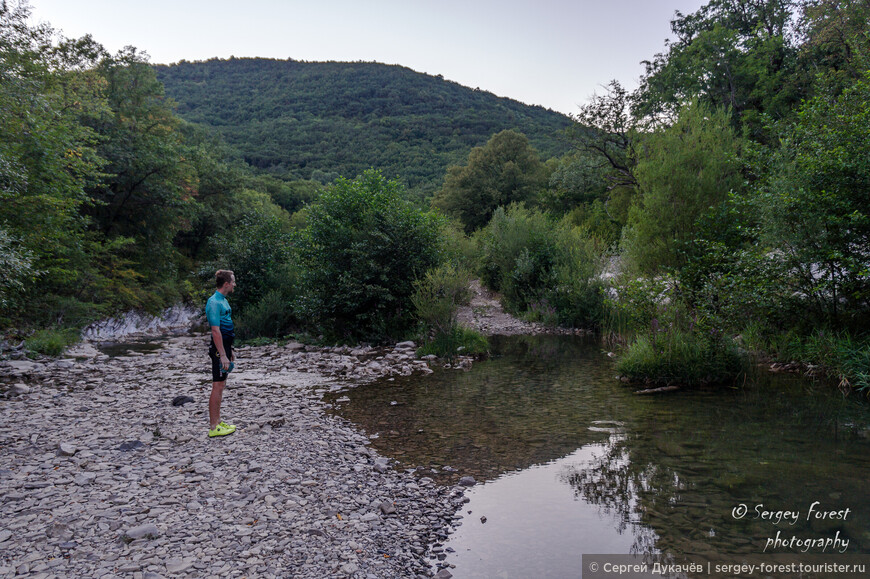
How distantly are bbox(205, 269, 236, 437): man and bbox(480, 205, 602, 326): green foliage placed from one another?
18.0m

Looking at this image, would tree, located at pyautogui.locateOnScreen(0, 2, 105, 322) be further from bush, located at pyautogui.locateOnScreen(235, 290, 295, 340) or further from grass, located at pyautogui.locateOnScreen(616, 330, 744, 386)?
grass, located at pyautogui.locateOnScreen(616, 330, 744, 386)

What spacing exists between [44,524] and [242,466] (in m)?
2.07

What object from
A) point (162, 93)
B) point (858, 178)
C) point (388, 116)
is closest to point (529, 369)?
point (858, 178)

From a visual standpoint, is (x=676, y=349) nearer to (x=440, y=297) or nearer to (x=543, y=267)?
(x=440, y=297)

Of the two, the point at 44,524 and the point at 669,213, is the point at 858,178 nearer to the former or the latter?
the point at 669,213

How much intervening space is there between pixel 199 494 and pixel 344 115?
99844 mm

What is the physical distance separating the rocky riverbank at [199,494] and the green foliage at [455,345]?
6272 mm

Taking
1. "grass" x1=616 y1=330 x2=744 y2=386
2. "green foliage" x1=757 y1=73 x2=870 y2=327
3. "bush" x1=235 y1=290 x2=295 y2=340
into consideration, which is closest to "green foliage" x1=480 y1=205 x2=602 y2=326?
"green foliage" x1=757 y1=73 x2=870 y2=327

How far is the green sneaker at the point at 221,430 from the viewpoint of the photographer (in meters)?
7.49

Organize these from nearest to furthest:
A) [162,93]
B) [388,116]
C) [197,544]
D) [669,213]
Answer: [197,544] → [669,213] → [162,93] → [388,116]

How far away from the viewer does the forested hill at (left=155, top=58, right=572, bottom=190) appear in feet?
265

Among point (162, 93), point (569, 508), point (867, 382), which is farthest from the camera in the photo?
point (162, 93)

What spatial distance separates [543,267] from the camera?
26.2m

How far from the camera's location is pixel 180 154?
93.0 feet
